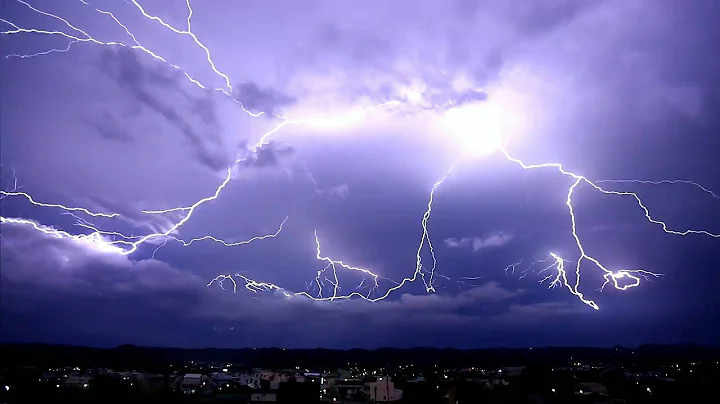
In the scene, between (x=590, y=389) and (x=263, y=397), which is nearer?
(x=263, y=397)

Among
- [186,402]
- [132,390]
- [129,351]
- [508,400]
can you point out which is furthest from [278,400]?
[129,351]

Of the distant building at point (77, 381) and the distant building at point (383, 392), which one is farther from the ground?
the distant building at point (77, 381)

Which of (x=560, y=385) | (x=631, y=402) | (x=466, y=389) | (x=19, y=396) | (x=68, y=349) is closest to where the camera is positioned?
(x=19, y=396)

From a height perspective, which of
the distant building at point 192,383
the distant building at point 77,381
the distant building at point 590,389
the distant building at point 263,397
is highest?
the distant building at point 77,381

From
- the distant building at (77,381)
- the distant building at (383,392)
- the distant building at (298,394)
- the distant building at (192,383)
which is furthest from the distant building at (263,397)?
the distant building at (77,381)

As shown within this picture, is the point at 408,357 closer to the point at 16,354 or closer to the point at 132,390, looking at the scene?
the point at 16,354

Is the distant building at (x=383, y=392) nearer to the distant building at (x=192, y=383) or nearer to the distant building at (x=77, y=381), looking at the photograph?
the distant building at (x=192, y=383)

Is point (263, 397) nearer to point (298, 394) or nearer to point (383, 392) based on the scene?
point (298, 394)

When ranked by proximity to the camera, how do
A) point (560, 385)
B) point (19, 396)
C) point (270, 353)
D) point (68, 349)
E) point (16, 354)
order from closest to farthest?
point (19, 396), point (560, 385), point (16, 354), point (68, 349), point (270, 353)

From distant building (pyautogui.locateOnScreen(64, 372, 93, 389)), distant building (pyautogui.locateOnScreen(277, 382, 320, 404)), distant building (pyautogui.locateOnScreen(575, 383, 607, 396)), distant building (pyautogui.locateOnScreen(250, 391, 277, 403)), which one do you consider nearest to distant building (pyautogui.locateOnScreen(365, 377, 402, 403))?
distant building (pyautogui.locateOnScreen(250, 391, 277, 403))

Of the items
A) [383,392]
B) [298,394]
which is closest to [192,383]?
[383,392]

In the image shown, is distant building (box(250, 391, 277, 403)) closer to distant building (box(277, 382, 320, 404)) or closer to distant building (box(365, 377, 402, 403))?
distant building (box(277, 382, 320, 404))
